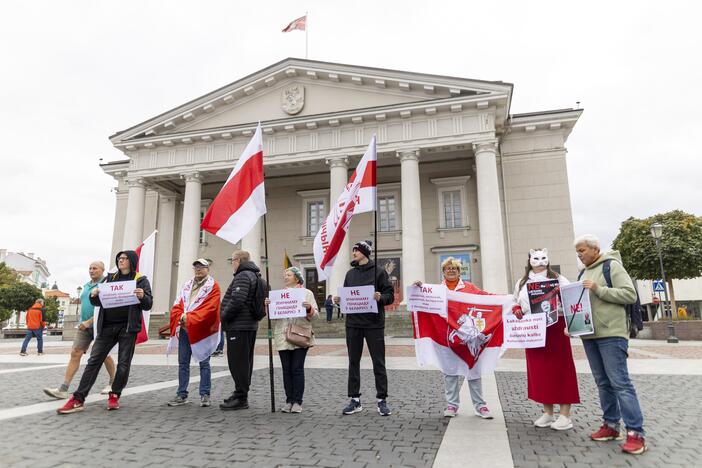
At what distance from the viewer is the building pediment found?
21922 millimetres

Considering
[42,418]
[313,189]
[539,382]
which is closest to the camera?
[539,382]

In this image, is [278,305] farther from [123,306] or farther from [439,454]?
[439,454]

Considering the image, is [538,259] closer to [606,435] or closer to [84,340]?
[606,435]

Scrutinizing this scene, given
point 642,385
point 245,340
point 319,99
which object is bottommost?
point 642,385

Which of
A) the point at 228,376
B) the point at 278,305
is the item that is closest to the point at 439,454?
the point at 278,305

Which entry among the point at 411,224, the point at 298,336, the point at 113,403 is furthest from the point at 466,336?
the point at 411,224

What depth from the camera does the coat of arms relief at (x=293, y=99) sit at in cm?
2450

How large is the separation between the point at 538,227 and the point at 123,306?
21419mm

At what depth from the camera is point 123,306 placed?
571 centimetres

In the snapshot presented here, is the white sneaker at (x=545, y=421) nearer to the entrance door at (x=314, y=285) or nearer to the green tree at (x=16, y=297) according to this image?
the entrance door at (x=314, y=285)

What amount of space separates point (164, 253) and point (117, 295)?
2352 cm

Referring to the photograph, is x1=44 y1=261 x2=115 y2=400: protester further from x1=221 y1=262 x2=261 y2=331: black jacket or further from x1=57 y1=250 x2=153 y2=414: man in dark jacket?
x1=221 y1=262 x2=261 y2=331: black jacket

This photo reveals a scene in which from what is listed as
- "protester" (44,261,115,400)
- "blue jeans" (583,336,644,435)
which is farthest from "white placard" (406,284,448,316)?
"protester" (44,261,115,400)

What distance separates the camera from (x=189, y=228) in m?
24.1
